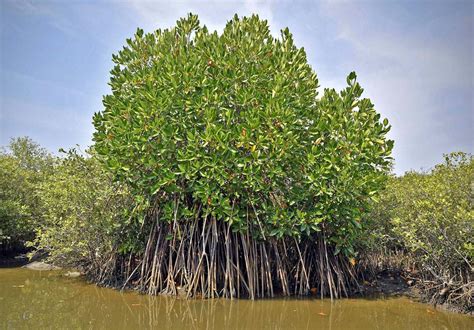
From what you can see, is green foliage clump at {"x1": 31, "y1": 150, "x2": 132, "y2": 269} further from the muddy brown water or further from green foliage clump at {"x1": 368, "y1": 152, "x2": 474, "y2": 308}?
green foliage clump at {"x1": 368, "y1": 152, "x2": 474, "y2": 308}

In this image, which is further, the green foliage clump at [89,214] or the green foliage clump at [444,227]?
the green foliage clump at [89,214]

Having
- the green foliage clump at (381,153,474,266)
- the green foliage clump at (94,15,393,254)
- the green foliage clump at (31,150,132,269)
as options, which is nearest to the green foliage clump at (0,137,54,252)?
the green foliage clump at (31,150,132,269)

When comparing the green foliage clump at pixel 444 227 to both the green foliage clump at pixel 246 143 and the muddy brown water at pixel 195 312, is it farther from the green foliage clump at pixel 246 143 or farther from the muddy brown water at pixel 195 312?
the green foliage clump at pixel 246 143

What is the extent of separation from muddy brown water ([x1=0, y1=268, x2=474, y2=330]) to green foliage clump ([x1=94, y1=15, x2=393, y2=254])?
1.21 m

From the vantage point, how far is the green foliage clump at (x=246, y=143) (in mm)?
6457

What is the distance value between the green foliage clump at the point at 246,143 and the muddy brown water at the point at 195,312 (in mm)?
1215

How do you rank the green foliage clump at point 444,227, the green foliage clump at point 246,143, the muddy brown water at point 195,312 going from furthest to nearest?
the green foliage clump at point 246,143 → the green foliage clump at point 444,227 → the muddy brown water at point 195,312

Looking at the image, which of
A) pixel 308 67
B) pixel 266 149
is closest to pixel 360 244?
pixel 266 149

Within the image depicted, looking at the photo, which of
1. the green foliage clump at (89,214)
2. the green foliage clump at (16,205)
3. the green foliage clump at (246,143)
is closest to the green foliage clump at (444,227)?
the green foliage clump at (246,143)

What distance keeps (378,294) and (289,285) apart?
1.82 m

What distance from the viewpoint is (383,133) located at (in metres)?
6.89

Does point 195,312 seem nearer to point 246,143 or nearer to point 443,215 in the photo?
point 246,143

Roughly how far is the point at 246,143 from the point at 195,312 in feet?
9.30

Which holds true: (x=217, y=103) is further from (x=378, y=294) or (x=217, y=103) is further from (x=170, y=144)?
(x=378, y=294)
